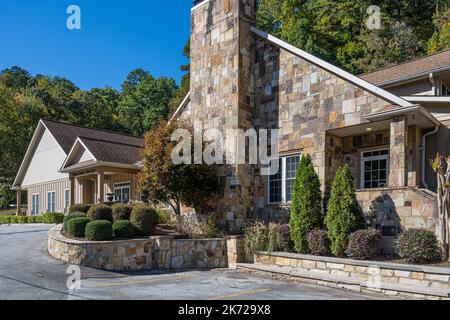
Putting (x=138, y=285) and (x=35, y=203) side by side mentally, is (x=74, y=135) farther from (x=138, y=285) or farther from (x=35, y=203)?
(x=138, y=285)

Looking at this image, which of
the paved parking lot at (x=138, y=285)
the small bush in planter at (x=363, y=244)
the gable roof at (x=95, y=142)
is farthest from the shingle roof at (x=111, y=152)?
the small bush in planter at (x=363, y=244)

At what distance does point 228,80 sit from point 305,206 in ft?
17.6

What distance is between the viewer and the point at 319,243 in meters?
11.0

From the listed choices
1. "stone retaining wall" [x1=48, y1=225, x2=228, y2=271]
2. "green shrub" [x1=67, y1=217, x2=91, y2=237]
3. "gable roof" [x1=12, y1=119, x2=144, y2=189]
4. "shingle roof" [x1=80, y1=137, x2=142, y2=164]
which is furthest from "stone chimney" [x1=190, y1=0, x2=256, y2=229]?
"gable roof" [x1=12, y1=119, x2=144, y2=189]

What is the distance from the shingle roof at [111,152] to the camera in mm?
20077

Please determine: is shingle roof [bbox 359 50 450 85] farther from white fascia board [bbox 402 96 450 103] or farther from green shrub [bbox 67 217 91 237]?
green shrub [bbox 67 217 91 237]

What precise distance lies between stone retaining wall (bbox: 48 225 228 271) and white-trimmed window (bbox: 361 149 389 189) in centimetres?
503

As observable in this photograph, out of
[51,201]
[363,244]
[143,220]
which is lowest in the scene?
[51,201]

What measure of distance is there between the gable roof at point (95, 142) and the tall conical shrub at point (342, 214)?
11926 mm

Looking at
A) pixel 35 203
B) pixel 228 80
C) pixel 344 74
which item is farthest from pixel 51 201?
pixel 344 74

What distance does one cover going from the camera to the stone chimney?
13898 millimetres

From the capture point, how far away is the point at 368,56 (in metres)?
29.8

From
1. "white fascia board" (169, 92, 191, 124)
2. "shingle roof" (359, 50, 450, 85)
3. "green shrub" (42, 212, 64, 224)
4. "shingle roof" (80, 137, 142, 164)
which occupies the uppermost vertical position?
"shingle roof" (359, 50, 450, 85)
